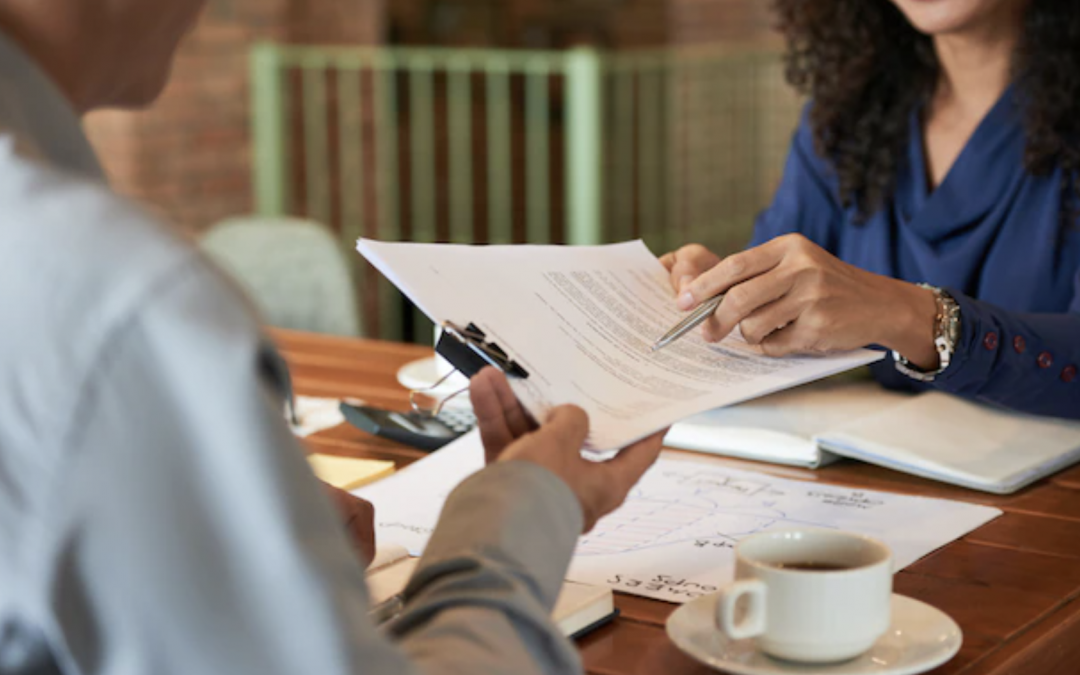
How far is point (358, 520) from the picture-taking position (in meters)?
1.03

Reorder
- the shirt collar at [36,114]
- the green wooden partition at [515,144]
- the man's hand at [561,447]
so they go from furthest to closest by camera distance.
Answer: the green wooden partition at [515,144], the man's hand at [561,447], the shirt collar at [36,114]

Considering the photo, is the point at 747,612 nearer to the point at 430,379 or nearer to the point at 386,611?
the point at 386,611

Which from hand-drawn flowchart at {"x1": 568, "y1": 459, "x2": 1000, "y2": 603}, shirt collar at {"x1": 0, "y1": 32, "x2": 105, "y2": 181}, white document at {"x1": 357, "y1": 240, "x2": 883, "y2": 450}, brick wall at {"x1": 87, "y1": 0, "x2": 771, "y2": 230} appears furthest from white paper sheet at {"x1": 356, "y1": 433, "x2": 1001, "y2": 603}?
brick wall at {"x1": 87, "y1": 0, "x2": 771, "y2": 230}

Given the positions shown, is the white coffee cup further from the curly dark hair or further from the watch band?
the curly dark hair

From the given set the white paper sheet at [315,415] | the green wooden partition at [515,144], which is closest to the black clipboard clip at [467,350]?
the white paper sheet at [315,415]

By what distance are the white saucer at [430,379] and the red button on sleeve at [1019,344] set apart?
0.57 metres

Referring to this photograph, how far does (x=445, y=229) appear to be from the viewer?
553cm

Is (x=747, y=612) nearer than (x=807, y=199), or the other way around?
(x=747, y=612)

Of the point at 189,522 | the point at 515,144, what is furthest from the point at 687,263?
the point at 515,144

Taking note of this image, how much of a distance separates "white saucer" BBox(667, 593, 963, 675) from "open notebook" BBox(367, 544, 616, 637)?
0.18 ft

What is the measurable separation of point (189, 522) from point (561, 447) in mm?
317

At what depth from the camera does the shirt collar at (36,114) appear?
0.63 metres

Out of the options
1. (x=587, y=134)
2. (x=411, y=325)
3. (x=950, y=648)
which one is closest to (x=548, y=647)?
(x=950, y=648)

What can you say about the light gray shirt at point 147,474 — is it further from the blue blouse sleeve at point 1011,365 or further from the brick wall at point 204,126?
the brick wall at point 204,126
